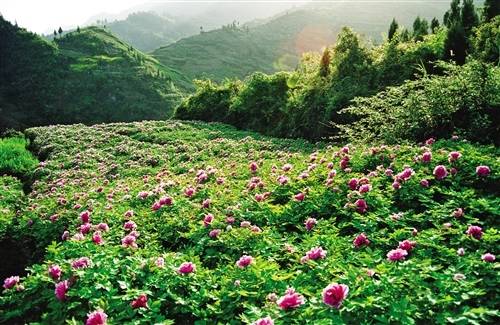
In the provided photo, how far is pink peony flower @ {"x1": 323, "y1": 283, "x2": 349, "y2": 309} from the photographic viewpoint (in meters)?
3.06

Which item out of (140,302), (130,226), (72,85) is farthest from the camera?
(72,85)

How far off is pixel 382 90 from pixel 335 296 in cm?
1400

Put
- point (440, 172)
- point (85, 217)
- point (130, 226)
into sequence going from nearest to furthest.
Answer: point (440, 172), point (130, 226), point (85, 217)

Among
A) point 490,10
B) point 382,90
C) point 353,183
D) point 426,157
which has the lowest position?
point 353,183

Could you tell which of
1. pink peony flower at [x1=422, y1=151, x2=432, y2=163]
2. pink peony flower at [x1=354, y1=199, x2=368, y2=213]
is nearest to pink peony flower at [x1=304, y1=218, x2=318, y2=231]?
pink peony flower at [x1=354, y1=199, x2=368, y2=213]

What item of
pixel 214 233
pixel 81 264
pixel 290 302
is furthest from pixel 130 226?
pixel 290 302

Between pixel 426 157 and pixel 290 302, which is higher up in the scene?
pixel 426 157

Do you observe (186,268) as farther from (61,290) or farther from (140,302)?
(61,290)

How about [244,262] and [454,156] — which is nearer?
[244,262]

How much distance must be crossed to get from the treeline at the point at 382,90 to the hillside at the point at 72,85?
2122 inches

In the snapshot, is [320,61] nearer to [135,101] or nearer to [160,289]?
[160,289]

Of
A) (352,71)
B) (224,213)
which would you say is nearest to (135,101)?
(352,71)

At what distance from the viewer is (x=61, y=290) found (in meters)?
3.90

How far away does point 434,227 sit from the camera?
501 cm
